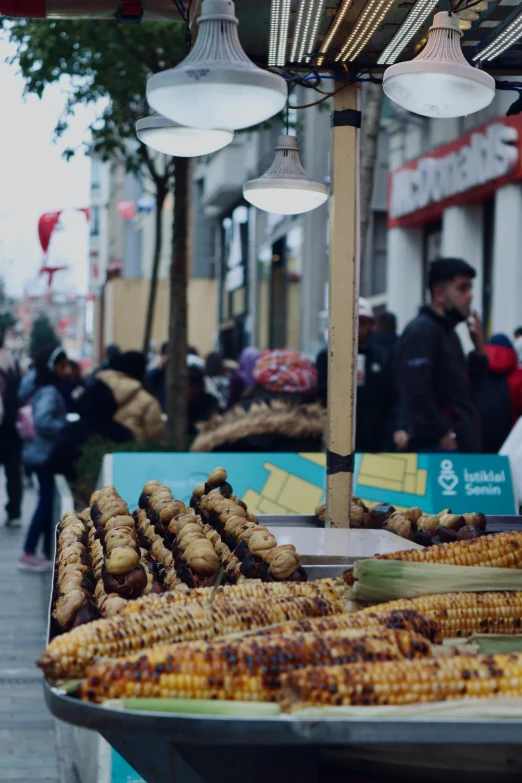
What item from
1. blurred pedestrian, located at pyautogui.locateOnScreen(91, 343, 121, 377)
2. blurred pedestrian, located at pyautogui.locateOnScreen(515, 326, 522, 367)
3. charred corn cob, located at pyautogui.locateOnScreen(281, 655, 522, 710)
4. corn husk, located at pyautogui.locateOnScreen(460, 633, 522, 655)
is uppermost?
blurred pedestrian, located at pyautogui.locateOnScreen(515, 326, 522, 367)

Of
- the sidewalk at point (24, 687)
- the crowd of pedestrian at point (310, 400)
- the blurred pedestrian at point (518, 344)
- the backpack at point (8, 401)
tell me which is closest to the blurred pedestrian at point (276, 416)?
the crowd of pedestrian at point (310, 400)

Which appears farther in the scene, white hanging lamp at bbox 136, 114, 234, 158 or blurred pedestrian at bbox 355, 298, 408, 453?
blurred pedestrian at bbox 355, 298, 408, 453

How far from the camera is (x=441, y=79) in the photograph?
3.58 meters

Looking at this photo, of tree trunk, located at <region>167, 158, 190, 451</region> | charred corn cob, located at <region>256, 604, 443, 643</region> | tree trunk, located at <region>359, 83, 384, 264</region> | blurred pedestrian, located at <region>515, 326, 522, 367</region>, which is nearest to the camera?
charred corn cob, located at <region>256, 604, 443, 643</region>

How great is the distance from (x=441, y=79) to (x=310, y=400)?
4.27m

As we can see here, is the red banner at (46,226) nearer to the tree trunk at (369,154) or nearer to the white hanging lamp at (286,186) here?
the tree trunk at (369,154)

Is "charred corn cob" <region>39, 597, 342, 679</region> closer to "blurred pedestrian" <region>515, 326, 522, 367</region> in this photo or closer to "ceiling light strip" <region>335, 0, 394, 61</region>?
"ceiling light strip" <region>335, 0, 394, 61</region>

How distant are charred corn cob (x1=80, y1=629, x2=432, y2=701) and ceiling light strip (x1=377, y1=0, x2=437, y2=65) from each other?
2.47 meters

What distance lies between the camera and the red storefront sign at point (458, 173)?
14.8 m

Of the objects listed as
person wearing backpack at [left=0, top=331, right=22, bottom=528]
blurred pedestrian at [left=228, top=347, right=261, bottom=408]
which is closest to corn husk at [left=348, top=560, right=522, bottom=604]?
blurred pedestrian at [left=228, top=347, right=261, bottom=408]

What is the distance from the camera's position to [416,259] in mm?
19828

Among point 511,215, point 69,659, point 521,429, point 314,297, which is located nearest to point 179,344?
point 521,429

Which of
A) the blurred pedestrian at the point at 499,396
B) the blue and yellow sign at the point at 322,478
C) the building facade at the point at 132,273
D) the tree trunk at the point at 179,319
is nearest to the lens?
the blue and yellow sign at the point at 322,478

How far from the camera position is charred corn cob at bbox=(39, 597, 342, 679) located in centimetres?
246
